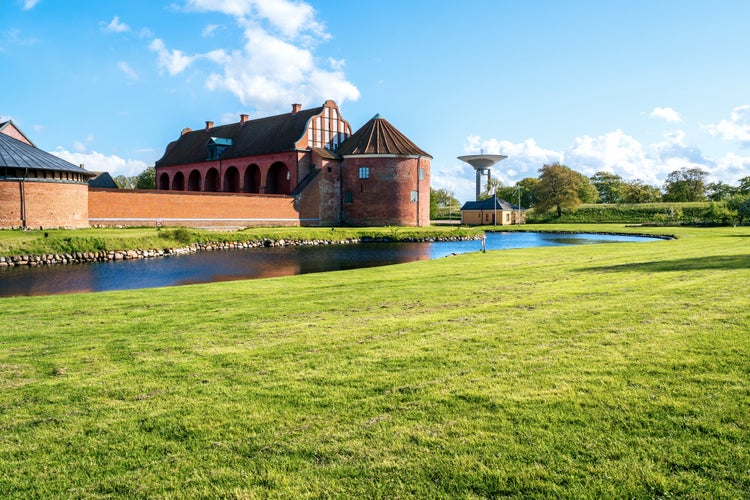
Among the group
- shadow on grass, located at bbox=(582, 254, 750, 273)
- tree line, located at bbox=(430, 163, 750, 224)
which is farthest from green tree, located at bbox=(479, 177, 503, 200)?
shadow on grass, located at bbox=(582, 254, 750, 273)

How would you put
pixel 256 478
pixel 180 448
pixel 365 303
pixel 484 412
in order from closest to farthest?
pixel 256 478 < pixel 180 448 < pixel 484 412 < pixel 365 303

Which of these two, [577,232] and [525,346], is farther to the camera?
[577,232]

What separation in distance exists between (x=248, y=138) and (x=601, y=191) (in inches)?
2707

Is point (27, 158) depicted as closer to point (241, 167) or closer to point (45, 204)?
point (45, 204)

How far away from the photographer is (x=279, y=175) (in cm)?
5356

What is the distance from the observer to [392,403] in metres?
4.11

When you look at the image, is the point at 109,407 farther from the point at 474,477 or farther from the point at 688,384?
the point at 688,384

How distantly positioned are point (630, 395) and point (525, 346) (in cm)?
149

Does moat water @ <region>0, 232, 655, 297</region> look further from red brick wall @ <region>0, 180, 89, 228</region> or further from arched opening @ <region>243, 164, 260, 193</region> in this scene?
arched opening @ <region>243, 164, 260, 193</region>

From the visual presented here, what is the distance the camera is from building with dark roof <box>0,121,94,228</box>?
92.1 ft

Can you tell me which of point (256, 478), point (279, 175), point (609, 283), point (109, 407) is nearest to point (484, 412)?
point (256, 478)

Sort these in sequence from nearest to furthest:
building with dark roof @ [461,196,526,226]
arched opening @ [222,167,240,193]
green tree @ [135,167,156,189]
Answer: arched opening @ [222,167,240,193] < building with dark roof @ [461,196,526,226] < green tree @ [135,167,156,189]

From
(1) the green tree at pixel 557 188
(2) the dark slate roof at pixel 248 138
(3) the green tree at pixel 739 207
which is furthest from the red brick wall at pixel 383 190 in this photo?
(3) the green tree at pixel 739 207

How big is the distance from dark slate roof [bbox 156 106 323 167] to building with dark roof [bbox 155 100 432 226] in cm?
14
